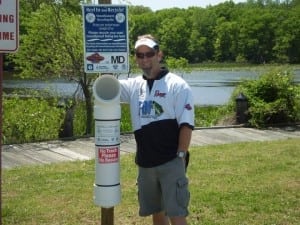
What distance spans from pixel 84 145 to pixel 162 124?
19.7 ft

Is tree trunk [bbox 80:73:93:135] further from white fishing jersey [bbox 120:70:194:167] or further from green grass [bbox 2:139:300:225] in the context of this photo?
white fishing jersey [bbox 120:70:194:167]

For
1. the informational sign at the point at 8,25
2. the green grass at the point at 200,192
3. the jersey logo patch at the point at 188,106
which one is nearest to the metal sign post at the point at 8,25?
the informational sign at the point at 8,25

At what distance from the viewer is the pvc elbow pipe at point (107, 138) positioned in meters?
4.03

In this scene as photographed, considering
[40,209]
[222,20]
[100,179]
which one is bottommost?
[40,209]

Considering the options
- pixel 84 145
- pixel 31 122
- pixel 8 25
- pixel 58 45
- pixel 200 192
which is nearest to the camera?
pixel 8 25

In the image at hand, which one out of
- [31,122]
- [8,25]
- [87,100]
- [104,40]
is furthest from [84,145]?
[8,25]

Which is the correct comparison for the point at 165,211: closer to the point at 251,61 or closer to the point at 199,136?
the point at 199,136

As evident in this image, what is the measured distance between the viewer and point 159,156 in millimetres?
4062

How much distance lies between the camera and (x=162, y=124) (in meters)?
4.02

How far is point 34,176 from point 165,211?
3.44 meters

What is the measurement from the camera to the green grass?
5469 mm

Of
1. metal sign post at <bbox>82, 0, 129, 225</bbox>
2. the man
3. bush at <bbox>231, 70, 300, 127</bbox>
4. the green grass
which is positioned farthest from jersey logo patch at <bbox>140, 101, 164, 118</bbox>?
bush at <bbox>231, 70, 300, 127</bbox>

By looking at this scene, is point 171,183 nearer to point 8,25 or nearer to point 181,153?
point 181,153

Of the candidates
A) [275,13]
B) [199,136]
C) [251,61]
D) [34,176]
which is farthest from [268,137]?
[275,13]
